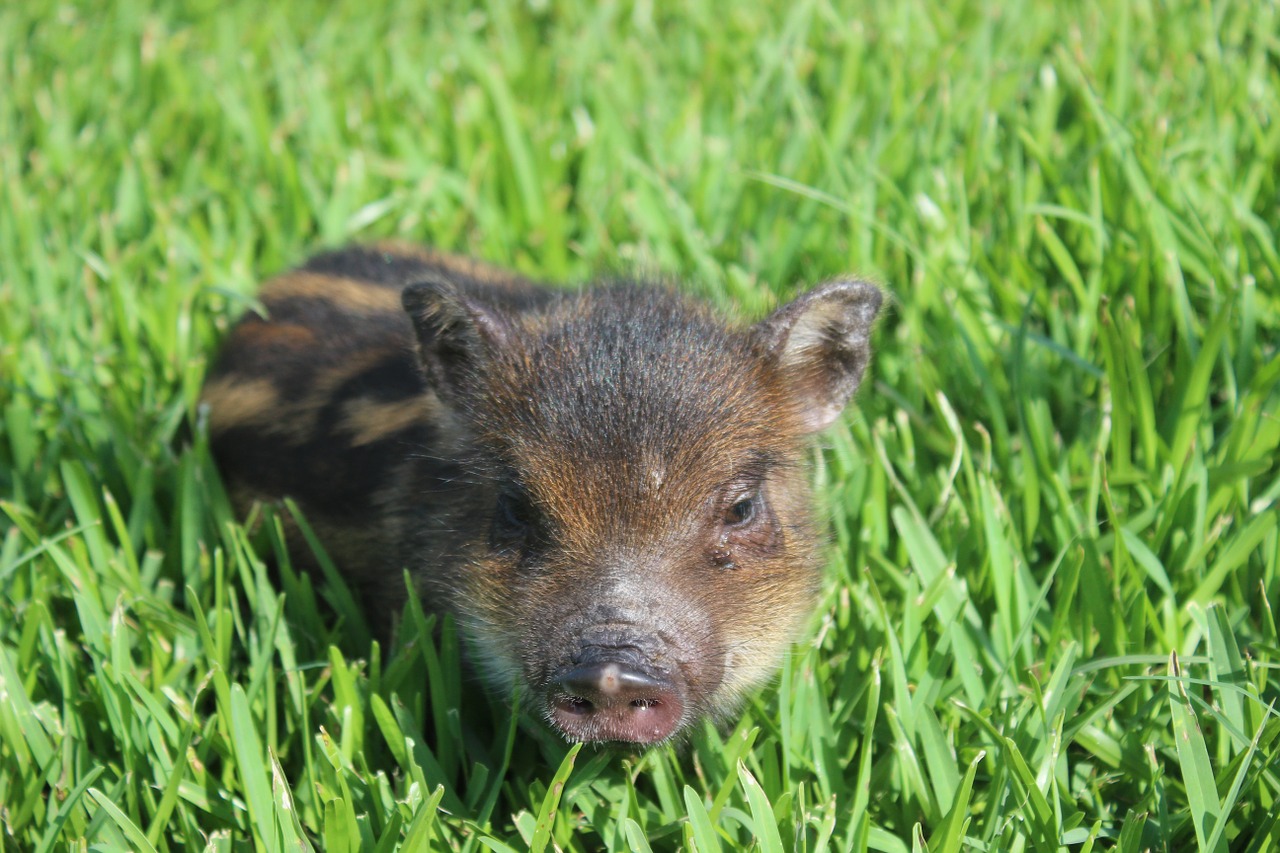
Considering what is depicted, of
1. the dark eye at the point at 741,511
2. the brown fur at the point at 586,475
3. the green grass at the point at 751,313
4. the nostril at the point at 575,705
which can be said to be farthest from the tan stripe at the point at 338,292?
the nostril at the point at 575,705

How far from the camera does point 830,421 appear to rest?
370 centimetres

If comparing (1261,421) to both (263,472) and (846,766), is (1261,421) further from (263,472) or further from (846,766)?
(263,472)

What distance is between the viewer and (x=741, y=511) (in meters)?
3.27

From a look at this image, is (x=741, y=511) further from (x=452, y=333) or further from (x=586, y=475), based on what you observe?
(x=452, y=333)

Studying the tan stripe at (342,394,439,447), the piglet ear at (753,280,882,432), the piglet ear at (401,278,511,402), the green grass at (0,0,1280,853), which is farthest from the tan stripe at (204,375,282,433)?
the piglet ear at (753,280,882,432)

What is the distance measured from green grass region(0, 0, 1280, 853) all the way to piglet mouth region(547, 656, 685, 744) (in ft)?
0.38

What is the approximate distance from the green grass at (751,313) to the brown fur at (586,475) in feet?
0.69

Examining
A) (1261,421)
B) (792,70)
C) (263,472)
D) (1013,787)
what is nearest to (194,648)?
(263,472)

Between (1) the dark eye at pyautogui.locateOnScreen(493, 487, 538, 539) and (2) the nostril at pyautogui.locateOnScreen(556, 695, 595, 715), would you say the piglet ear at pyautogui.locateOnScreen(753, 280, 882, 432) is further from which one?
(2) the nostril at pyautogui.locateOnScreen(556, 695, 595, 715)

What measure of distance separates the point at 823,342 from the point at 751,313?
0.44m

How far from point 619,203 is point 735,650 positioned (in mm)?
2763

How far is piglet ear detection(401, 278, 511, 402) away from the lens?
135 inches

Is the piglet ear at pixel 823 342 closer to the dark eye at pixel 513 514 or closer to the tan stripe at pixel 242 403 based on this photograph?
the dark eye at pixel 513 514

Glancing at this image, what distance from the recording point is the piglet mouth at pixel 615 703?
9.14 feet
